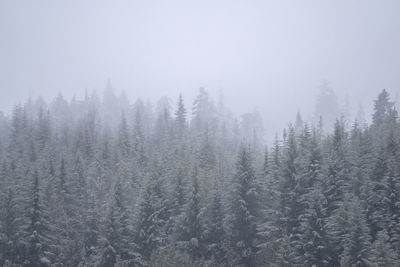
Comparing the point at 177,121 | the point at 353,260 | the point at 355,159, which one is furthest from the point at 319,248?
the point at 177,121

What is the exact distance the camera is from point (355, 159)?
41406 mm

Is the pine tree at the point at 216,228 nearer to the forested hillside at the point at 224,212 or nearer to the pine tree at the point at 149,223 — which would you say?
the forested hillside at the point at 224,212

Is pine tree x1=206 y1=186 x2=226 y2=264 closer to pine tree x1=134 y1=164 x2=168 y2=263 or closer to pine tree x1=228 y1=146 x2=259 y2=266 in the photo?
pine tree x1=228 y1=146 x2=259 y2=266

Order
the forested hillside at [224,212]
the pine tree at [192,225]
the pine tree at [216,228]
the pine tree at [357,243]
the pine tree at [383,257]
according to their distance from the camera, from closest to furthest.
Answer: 1. the pine tree at [383,257]
2. the pine tree at [357,243]
3. the forested hillside at [224,212]
4. the pine tree at [192,225]
5. the pine tree at [216,228]

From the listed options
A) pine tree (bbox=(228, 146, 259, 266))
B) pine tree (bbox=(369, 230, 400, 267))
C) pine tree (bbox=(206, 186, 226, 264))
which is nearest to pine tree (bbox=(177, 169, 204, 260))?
pine tree (bbox=(206, 186, 226, 264))

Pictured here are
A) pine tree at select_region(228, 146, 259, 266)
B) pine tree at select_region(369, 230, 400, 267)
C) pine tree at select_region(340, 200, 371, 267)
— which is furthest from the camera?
pine tree at select_region(228, 146, 259, 266)

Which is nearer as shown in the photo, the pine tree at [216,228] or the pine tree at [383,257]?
the pine tree at [383,257]

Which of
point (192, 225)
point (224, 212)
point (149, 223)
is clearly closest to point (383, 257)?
point (224, 212)

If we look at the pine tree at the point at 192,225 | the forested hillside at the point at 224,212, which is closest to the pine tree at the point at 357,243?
the forested hillside at the point at 224,212

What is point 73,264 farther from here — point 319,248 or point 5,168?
point 319,248

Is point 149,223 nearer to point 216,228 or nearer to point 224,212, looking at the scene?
point 216,228

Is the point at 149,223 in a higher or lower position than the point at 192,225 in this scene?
higher

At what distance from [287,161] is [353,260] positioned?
12995mm

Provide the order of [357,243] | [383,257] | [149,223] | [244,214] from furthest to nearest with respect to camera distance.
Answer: [149,223], [244,214], [357,243], [383,257]
